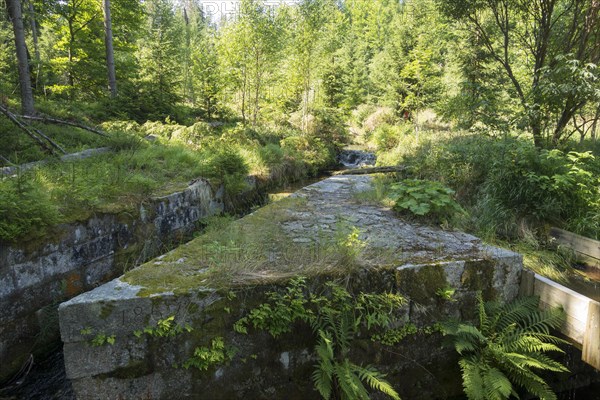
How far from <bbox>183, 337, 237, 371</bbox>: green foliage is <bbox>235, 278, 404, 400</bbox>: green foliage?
8.2 inches

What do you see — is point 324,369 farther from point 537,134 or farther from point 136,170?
point 537,134

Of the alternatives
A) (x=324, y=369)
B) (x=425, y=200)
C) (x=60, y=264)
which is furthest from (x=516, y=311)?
(x=60, y=264)

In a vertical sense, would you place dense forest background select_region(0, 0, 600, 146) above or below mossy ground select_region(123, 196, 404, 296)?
above

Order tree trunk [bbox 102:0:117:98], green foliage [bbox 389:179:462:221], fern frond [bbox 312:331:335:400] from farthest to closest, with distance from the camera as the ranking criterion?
tree trunk [bbox 102:0:117:98] → green foliage [bbox 389:179:462:221] → fern frond [bbox 312:331:335:400]

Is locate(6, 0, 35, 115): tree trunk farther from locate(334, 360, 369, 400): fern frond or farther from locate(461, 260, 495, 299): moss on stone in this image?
locate(461, 260, 495, 299): moss on stone

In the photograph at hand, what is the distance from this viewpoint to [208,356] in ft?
9.29

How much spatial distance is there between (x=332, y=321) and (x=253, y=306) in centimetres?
70

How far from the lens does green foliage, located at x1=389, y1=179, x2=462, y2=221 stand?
4797 mm

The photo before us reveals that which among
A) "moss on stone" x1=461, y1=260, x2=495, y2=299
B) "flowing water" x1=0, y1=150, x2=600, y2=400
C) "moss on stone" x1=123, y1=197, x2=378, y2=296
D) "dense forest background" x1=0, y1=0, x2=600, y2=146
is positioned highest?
"dense forest background" x1=0, y1=0, x2=600, y2=146

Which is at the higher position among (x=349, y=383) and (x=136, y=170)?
(x=136, y=170)

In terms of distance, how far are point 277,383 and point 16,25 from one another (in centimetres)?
975

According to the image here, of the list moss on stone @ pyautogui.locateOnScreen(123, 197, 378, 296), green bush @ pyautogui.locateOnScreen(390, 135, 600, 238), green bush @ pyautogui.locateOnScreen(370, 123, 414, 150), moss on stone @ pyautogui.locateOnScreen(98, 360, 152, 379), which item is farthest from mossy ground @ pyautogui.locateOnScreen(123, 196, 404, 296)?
green bush @ pyautogui.locateOnScreen(370, 123, 414, 150)

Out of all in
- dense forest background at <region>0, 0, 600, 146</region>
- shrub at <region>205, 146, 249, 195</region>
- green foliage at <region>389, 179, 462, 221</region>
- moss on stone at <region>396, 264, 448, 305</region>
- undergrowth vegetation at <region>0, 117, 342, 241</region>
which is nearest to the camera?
moss on stone at <region>396, 264, 448, 305</region>

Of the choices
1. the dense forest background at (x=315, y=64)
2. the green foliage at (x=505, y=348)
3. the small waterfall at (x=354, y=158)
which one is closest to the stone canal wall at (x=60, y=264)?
the green foliage at (x=505, y=348)
